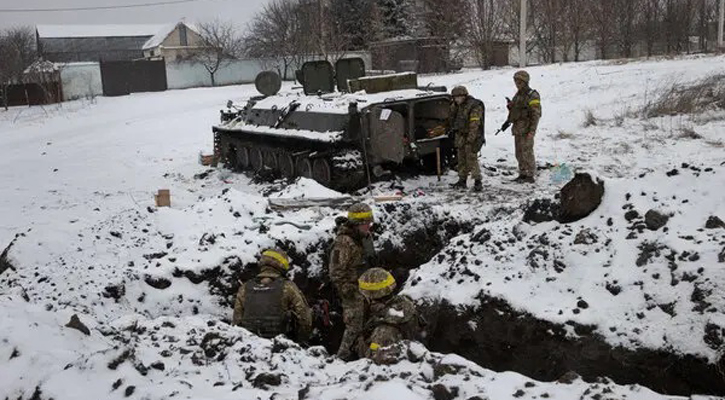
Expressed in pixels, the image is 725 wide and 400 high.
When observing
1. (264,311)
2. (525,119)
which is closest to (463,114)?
(525,119)

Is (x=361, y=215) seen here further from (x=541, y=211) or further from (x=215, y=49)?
(x=215, y=49)

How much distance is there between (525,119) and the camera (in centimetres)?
1135

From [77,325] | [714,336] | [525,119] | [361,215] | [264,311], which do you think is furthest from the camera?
[525,119]

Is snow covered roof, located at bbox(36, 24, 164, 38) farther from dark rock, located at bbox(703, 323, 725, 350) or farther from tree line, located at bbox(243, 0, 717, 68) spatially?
dark rock, located at bbox(703, 323, 725, 350)

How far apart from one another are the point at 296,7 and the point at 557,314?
38.5 meters

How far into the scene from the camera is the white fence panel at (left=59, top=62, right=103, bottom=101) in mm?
36906

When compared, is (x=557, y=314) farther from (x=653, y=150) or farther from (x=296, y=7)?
(x=296, y=7)

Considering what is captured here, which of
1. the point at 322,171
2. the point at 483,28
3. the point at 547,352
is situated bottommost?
the point at 547,352

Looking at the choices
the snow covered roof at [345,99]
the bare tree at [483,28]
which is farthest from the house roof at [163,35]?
the snow covered roof at [345,99]

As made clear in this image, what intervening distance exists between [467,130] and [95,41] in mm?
61000

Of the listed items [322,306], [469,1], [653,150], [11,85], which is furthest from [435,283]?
[11,85]

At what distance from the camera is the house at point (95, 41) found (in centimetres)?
6266

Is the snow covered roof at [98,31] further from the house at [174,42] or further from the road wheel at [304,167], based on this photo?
the road wheel at [304,167]

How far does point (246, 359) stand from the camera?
464 cm
